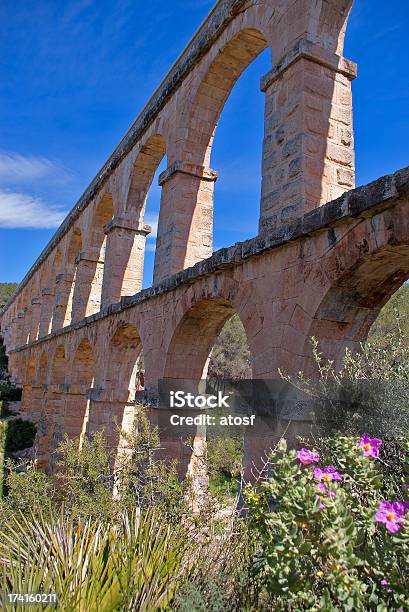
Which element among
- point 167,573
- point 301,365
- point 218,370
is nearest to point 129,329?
point 301,365

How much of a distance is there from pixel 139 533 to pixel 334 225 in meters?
2.44

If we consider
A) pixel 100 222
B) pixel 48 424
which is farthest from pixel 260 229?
pixel 48 424

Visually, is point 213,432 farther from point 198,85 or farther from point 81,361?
point 198,85

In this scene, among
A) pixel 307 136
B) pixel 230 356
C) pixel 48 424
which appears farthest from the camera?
pixel 230 356

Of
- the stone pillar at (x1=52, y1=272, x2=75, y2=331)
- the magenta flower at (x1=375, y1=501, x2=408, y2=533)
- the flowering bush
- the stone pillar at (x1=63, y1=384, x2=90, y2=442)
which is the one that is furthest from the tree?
the magenta flower at (x1=375, y1=501, x2=408, y2=533)

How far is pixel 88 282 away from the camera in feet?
39.7

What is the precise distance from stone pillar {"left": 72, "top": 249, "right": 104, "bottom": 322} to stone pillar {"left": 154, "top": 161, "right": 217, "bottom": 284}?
5422 millimetres

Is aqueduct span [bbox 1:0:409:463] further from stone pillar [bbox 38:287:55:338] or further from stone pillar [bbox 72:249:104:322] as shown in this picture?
stone pillar [bbox 38:287:55:338]

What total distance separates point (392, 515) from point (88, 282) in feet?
36.9

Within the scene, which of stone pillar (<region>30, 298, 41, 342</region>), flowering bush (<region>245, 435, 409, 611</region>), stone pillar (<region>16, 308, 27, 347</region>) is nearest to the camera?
flowering bush (<region>245, 435, 409, 611</region>)

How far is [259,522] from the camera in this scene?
7.25 feet

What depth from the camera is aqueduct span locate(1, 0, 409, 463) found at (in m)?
3.31

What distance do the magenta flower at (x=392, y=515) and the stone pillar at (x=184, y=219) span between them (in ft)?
17.4

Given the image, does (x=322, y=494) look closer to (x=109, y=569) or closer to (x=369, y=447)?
(x=369, y=447)
